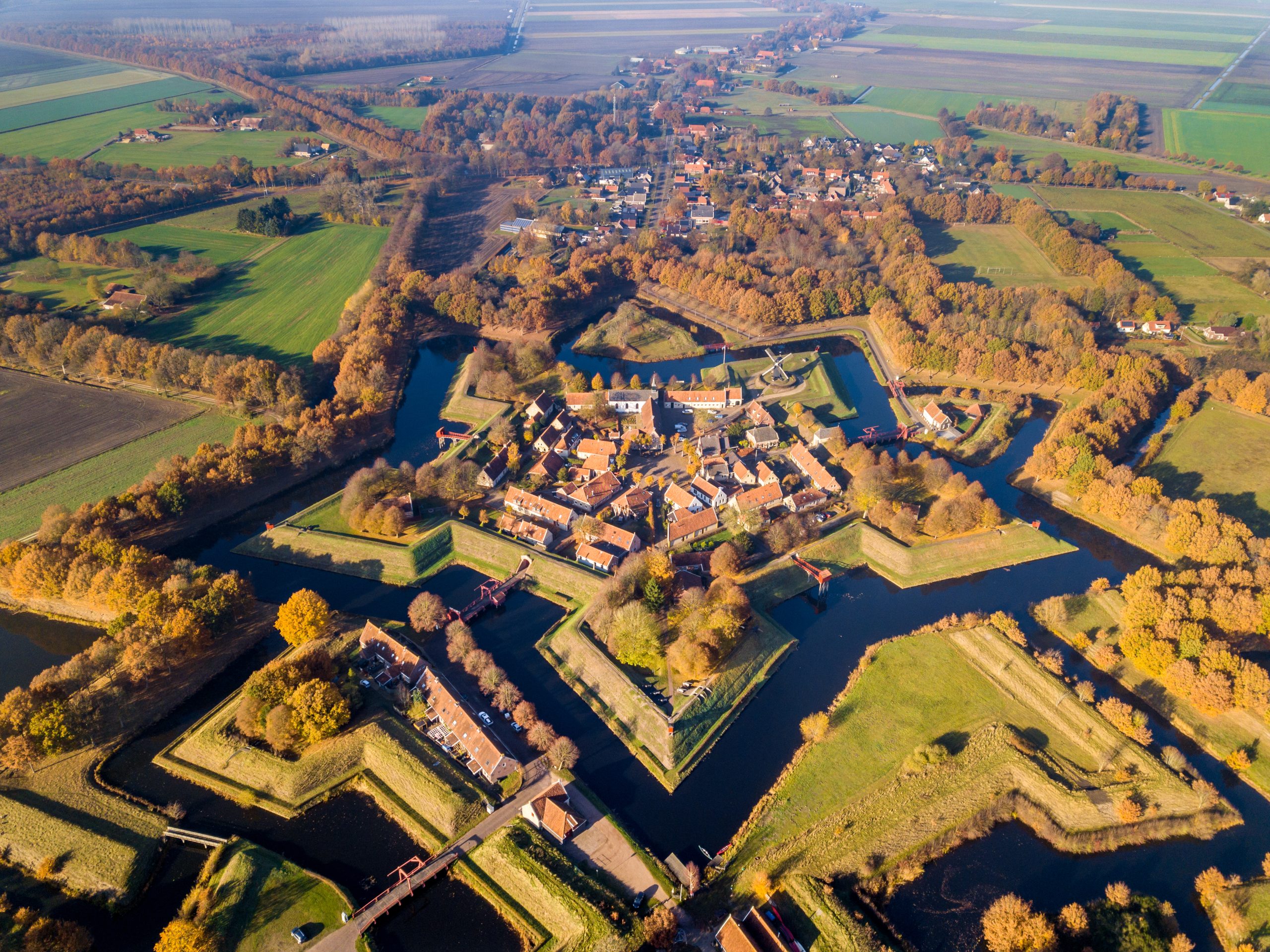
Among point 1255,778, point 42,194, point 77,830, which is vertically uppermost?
point 42,194

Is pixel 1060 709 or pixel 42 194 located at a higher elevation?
pixel 42 194

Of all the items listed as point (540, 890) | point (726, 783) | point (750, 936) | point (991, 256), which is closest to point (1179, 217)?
point (991, 256)

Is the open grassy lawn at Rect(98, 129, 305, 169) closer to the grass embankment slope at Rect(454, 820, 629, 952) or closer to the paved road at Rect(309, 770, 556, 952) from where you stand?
the paved road at Rect(309, 770, 556, 952)

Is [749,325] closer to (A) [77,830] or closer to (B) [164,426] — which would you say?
(B) [164,426]

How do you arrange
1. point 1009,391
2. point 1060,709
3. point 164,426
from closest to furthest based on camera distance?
1. point 1060,709
2. point 164,426
3. point 1009,391

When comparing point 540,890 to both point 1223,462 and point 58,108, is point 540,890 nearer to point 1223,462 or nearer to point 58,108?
point 1223,462

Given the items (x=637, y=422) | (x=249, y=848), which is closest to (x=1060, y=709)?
(x=637, y=422)
